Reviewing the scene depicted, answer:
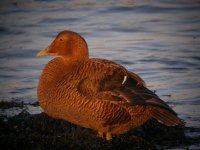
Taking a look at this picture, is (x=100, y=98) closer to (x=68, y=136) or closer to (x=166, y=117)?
(x=68, y=136)

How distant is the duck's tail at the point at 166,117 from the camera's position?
630 centimetres

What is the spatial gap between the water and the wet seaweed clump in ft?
1.92

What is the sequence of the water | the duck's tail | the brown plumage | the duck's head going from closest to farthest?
the brown plumage, the duck's tail, the duck's head, the water

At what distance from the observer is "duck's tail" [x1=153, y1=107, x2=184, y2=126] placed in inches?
248

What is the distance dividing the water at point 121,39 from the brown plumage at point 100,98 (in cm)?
107

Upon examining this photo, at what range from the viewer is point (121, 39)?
42.7ft

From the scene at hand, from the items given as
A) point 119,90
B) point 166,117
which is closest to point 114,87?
point 119,90

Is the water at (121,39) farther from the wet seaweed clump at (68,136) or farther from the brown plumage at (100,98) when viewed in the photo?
the brown plumage at (100,98)

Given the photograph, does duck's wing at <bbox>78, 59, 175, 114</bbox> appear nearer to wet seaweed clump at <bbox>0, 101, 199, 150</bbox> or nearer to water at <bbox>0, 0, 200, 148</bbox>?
wet seaweed clump at <bbox>0, 101, 199, 150</bbox>

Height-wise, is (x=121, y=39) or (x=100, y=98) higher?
(x=100, y=98)

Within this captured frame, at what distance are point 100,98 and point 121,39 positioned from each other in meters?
7.02

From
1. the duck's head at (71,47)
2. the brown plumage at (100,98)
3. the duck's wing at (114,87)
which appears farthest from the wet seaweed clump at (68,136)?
the duck's head at (71,47)

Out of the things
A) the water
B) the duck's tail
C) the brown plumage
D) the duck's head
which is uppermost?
the duck's head

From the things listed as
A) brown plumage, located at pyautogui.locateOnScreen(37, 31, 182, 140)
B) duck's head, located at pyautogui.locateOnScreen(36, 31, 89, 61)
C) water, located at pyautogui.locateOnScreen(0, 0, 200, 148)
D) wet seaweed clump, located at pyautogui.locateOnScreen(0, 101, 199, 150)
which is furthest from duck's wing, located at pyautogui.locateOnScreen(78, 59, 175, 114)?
water, located at pyautogui.locateOnScreen(0, 0, 200, 148)
